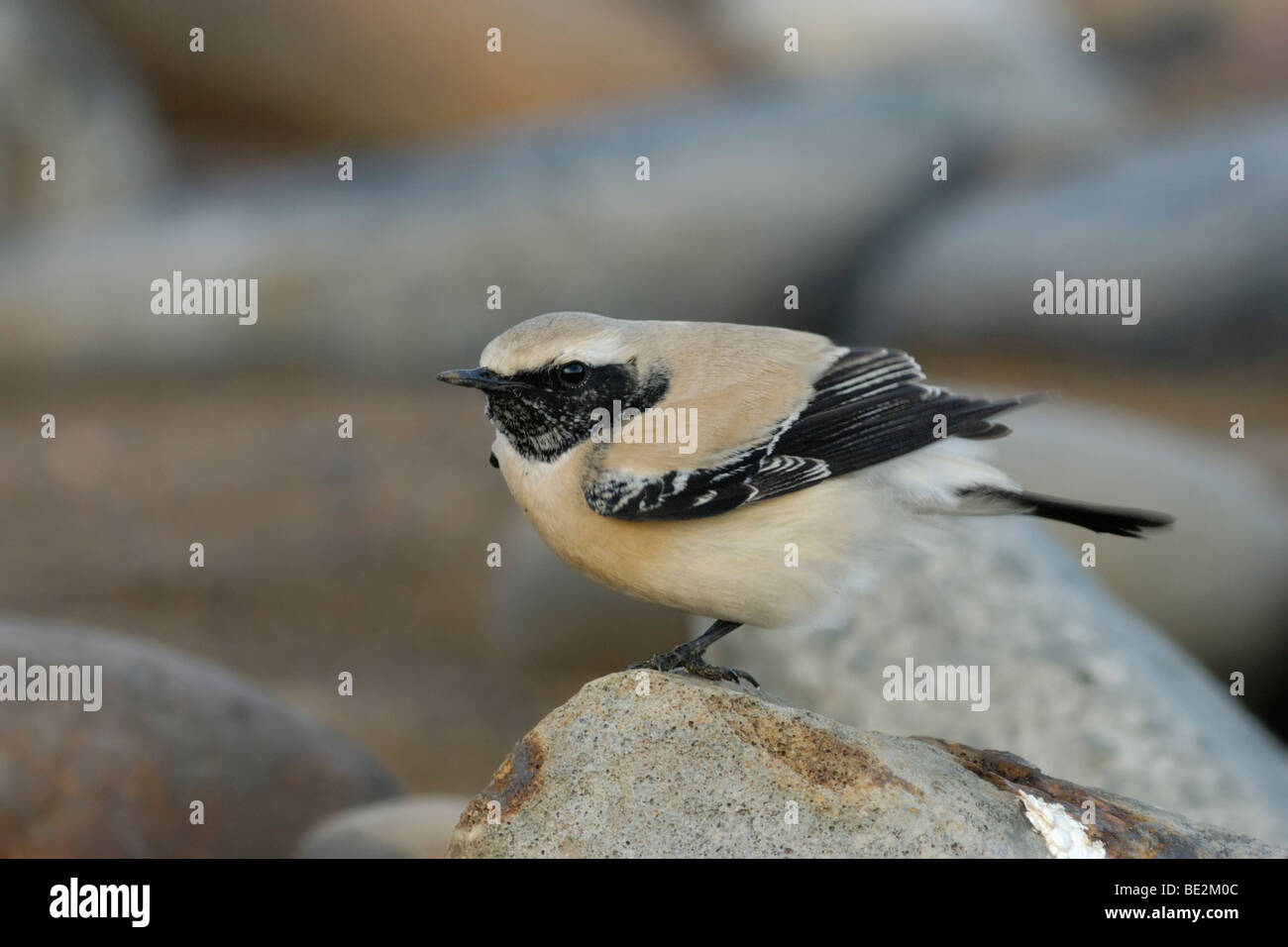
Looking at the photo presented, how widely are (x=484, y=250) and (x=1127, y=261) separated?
5.93 metres

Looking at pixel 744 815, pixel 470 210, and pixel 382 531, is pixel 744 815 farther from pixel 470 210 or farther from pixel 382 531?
pixel 470 210

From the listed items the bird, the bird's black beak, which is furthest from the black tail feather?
the bird's black beak

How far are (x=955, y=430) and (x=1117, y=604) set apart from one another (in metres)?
2.85

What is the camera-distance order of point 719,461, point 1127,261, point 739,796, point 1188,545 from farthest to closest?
point 1127,261, point 1188,545, point 719,461, point 739,796

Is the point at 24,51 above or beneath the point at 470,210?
above

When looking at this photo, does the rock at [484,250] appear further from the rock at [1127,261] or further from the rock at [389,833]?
the rock at [389,833]

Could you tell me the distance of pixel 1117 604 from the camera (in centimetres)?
738

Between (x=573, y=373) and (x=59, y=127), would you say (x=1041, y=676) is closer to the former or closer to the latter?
(x=573, y=373)

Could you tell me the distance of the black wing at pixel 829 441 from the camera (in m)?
4.63

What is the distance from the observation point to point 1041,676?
22.1 ft

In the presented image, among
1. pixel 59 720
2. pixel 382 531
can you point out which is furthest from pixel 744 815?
pixel 382 531

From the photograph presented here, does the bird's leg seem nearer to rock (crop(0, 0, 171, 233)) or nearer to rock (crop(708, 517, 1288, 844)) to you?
rock (crop(708, 517, 1288, 844))

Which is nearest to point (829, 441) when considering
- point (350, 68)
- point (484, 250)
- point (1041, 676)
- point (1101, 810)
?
point (1101, 810)

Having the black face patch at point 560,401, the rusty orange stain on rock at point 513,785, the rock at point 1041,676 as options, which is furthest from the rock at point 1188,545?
the rusty orange stain on rock at point 513,785
